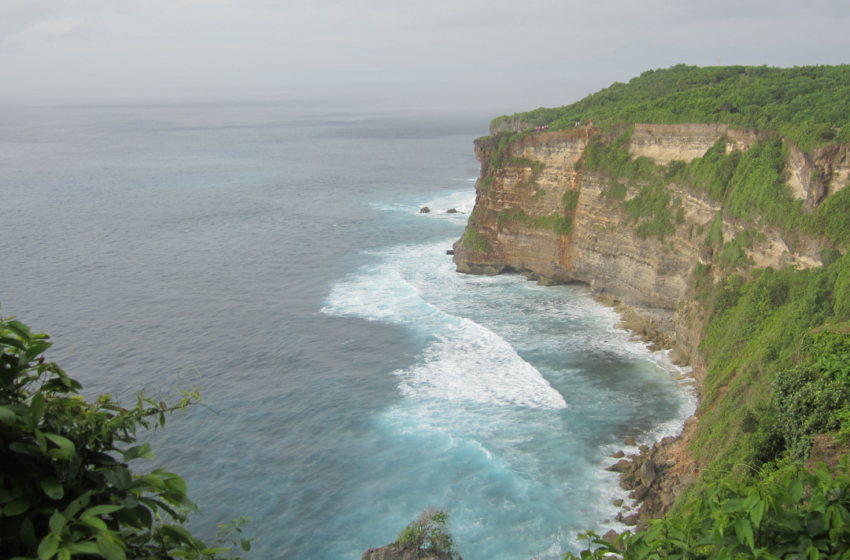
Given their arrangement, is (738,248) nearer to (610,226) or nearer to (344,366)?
(610,226)

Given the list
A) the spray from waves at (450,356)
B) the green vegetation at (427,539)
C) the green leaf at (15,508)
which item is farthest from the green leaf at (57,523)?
the spray from waves at (450,356)

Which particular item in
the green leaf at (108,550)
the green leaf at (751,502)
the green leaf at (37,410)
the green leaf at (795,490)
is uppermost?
the green leaf at (37,410)

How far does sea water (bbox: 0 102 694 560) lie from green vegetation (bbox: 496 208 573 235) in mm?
4476

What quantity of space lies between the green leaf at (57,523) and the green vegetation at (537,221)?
4649 cm

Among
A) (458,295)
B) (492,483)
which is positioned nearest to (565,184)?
(458,295)

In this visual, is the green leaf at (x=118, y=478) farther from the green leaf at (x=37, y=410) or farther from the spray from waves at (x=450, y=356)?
the spray from waves at (x=450, y=356)

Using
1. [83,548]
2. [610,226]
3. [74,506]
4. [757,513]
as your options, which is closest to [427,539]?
[757,513]

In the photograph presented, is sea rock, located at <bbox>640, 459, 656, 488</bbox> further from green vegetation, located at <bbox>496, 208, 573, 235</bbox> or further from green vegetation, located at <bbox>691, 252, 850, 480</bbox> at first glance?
green vegetation, located at <bbox>496, 208, 573, 235</bbox>

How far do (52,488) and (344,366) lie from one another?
3300cm

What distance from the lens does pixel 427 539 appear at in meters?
21.1

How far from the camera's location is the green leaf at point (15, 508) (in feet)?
15.3

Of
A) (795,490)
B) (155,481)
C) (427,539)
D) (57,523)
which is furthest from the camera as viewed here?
Result: (427,539)

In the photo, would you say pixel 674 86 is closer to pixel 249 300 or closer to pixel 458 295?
pixel 458 295

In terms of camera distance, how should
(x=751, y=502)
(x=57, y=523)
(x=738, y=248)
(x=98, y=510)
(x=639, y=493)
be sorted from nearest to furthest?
(x=57, y=523) < (x=98, y=510) < (x=751, y=502) < (x=639, y=493) < (x=738, y=248)
